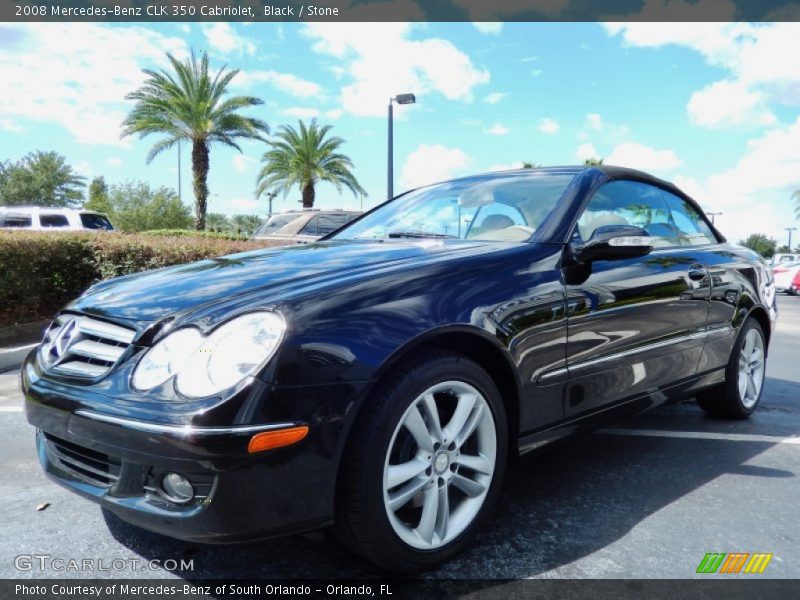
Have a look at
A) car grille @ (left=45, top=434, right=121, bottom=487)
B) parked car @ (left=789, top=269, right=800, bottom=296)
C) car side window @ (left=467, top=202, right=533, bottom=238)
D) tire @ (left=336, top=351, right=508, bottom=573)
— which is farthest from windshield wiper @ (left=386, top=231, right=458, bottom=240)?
parked car @ (left=789, top=269, right=800, bottom=296)

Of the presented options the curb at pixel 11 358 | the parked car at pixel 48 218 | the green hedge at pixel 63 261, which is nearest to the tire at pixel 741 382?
the curb at pixel 11 358

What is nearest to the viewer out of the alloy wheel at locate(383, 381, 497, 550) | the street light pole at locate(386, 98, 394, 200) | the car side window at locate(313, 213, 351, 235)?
the alloy wheel at locate(383, 381, 497, 550)

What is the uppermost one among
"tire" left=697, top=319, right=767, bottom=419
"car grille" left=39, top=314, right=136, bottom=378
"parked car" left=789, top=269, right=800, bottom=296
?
"car grille" left=39, top=314, right=136, bottom=378

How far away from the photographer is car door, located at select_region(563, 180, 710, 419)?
276 cm

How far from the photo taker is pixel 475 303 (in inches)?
92.3

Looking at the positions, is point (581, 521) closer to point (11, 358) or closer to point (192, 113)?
point (11, 358)

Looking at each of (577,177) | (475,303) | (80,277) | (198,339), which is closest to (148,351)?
(198,339)

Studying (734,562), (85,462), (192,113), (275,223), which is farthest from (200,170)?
(734,562)

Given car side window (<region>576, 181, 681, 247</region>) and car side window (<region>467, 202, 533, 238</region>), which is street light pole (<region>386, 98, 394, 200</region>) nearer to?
car side window (<region>576, 181, 681, 247</region>)

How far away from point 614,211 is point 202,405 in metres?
2.35

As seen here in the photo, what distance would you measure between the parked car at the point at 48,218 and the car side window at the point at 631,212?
1693 cm

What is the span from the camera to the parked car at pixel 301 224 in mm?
13586

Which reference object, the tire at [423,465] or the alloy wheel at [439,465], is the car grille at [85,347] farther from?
the alloy wheel at [439,465]

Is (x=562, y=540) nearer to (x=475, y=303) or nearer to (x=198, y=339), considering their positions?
(x=475, y=303)
